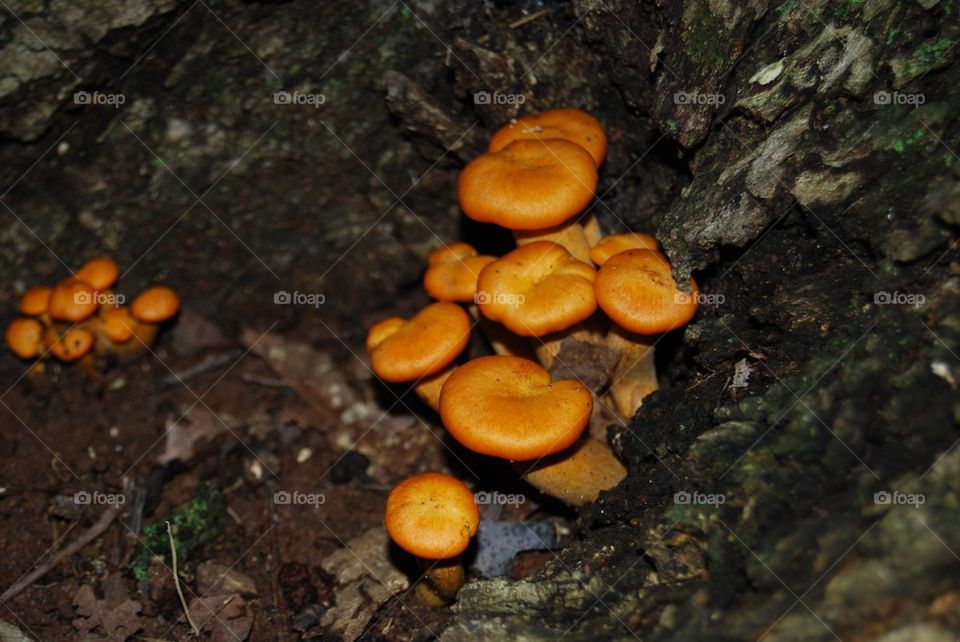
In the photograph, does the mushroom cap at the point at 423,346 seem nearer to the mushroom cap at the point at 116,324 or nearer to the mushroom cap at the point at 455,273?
the mushroom cap at the point at 455,273

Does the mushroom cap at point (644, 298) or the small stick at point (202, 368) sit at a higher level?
the mushroom cap at point (644, 298)

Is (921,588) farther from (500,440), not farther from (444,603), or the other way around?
(444,603)

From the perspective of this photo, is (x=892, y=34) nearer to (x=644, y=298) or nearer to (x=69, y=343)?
(x=644, y=298)

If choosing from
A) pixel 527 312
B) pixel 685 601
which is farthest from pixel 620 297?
pixel 685 601

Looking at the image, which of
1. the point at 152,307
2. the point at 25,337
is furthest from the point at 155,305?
the point at 25,337

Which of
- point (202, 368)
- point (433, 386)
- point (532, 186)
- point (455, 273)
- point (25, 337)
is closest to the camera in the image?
point (532, 186)

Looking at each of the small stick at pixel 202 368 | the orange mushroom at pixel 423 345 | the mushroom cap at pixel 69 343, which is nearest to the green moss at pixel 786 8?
the orange mushroom at pixel 423 345
